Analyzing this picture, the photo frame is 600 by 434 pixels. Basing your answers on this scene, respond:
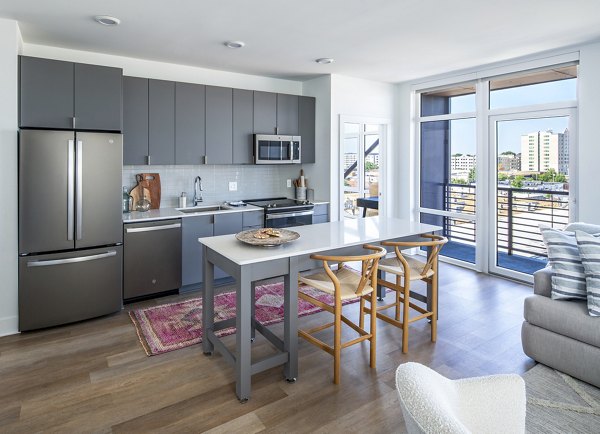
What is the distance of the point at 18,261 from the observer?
330 cm

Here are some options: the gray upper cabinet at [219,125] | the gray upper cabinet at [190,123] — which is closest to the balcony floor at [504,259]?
the gray upper cabinet at [219,125]

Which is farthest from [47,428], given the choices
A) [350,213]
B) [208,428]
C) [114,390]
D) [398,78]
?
[398,78]

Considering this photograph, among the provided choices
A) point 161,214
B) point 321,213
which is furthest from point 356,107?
point 161,214

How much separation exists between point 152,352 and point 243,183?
2.84 m

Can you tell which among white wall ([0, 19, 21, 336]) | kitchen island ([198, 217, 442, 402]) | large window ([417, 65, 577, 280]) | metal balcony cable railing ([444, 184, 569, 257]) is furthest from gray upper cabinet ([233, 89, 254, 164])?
metal balcony cable railing ([444, 184, 569, 257])

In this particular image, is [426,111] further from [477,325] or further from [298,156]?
[477,325]

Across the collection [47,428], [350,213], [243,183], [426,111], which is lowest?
[47,428]

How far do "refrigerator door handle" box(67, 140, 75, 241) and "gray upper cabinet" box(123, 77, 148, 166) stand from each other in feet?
2.56


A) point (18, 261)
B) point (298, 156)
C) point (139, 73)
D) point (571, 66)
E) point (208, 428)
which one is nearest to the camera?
point (208, 428)

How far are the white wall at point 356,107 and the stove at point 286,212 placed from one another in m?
0.41

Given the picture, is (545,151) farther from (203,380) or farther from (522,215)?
(203,380)

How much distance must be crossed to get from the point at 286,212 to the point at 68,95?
2.59 metres

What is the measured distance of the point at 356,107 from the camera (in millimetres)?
5500

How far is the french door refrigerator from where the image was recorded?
129 inches
